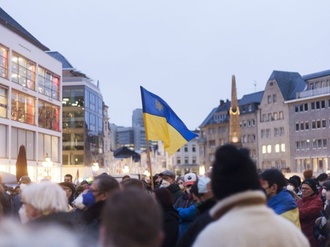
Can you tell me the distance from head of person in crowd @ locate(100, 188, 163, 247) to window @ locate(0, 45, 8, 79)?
43729mm

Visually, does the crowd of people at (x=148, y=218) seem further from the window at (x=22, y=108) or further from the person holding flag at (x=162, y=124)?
the window at (x=22, y=108)

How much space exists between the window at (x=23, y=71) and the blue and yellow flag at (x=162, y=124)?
32993 mm

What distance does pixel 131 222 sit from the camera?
3129mm

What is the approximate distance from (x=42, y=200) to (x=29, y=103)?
4673 cm

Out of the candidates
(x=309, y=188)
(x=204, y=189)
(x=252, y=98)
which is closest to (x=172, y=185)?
(x=309, y=188)

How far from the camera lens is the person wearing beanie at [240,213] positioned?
4023 millimetres

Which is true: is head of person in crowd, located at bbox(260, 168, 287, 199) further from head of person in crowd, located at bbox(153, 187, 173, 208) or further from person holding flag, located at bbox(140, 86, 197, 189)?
person holding flag, located at bbox(140, 86, 197, 189)

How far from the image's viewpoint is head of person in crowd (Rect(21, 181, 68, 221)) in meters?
5.29

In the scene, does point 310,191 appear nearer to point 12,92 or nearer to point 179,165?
point 12,92

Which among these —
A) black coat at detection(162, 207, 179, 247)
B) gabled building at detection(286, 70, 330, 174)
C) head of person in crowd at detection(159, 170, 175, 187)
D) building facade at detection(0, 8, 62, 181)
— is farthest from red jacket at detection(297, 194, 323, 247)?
gabled building at detection(286, 70, 330, 174)

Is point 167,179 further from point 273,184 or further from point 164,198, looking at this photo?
point 273,184

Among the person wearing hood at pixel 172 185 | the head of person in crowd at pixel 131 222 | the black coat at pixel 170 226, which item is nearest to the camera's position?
the head of person in crowd at pixel 131 222

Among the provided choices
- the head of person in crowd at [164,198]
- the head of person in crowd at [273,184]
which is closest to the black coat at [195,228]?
the head of person in crowd at [273,184]

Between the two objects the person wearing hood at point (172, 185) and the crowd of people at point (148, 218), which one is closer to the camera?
the crowd of people at point (148, 218)
